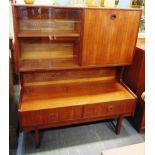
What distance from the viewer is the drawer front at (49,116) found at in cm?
166

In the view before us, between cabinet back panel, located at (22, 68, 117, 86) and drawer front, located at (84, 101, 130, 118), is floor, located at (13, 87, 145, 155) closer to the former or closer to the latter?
drawer front, located at (84, 101, 130, 118)

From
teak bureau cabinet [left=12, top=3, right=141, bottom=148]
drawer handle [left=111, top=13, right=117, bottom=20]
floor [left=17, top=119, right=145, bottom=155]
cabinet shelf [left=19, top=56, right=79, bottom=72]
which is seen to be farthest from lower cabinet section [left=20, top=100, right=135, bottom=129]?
drawer handle [left=111, top=13, right=117, bottom=20]

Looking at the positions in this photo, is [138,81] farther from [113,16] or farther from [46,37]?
[46,37]

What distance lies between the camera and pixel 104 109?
6.19 feet

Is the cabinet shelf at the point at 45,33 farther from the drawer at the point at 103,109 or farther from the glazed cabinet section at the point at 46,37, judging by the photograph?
the drawer at the point at 103,109

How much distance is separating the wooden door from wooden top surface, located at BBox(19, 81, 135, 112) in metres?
0.32

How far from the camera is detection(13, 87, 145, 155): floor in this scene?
1905mm

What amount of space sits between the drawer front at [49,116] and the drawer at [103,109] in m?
0.09

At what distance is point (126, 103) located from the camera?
1.95 metres

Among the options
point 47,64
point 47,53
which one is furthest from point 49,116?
point 47,53

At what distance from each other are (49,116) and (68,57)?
0.71m

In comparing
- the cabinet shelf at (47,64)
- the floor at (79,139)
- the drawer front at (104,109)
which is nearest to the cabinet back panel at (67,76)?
the cabinet shelf at (47,64)

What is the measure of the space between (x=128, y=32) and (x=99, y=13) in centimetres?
39

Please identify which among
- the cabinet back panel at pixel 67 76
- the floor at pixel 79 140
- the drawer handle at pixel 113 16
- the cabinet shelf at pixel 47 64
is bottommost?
the floor at pixel 79 140
